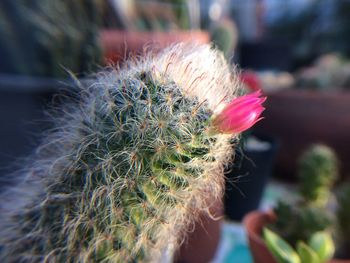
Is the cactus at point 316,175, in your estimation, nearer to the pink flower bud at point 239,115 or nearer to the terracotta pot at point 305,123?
the terracotta pot at point 305,123

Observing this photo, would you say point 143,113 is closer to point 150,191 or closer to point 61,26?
point 150,191

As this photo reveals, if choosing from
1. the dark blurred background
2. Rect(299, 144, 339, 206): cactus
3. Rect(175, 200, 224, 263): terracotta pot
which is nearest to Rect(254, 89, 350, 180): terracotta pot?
the dark blurred background

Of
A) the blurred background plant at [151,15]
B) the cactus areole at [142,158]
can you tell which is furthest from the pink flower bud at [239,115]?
the blurred background plant at [151,15]

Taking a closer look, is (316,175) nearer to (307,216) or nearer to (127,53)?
(307,216)

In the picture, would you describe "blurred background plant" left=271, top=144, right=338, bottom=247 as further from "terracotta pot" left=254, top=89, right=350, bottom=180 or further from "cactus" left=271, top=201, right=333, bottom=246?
"terracotta pot" left=254, top=89, right=350, bottom=180

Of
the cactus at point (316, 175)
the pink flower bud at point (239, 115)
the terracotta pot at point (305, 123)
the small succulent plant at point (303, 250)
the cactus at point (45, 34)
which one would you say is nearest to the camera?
the pink flower bud at point (239, 115)

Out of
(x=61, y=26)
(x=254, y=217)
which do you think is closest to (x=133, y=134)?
(x=254, y=217)
